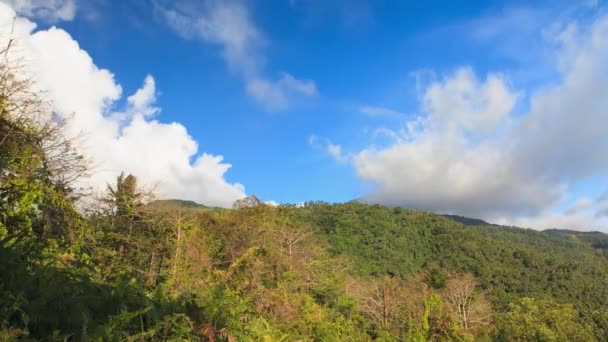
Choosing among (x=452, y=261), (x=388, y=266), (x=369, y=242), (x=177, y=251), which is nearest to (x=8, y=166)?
(x=177, y=251)

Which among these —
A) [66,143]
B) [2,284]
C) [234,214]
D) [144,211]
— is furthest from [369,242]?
[2,284]

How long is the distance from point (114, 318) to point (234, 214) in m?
26.7

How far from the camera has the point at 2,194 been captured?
7535 millimetres

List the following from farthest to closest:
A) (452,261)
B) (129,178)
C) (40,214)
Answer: (452,261) < (129,178) < (40,214)

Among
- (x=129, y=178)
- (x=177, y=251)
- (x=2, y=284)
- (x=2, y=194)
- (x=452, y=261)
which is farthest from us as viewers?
(x=452, y=261)

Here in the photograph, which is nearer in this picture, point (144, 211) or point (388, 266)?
point (144, 211)

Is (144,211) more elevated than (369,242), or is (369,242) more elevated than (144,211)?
(369,242)

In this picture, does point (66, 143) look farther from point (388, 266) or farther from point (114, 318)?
point (388, 266)

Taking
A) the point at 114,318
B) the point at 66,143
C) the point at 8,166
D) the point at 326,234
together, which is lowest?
the point at 114,318

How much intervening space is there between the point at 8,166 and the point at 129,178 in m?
12.6

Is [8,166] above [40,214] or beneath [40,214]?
above

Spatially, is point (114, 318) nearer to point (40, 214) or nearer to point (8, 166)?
point (8, 166)

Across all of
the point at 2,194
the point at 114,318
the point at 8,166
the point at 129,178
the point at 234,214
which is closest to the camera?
the point at 114,318

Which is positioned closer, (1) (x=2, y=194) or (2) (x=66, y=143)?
(1) (x=2, y=194)
